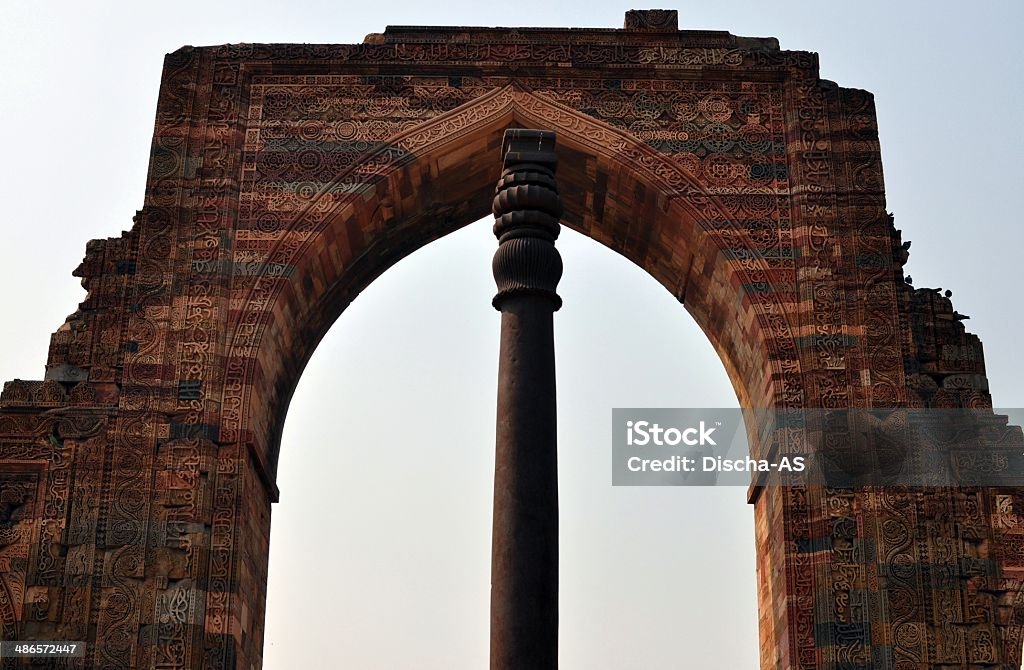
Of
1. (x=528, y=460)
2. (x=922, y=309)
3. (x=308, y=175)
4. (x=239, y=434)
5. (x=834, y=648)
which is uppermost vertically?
(x=308, y=175)

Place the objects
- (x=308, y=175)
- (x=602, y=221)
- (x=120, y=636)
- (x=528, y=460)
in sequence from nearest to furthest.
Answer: (x=528, y=460) < (x=120, y=636) < (x=308, y=175) < (x=602, y=221)

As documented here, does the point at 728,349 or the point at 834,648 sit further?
the point at 728,349

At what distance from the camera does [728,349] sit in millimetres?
13852

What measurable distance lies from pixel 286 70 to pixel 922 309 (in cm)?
638

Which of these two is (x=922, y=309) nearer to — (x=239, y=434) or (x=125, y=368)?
(x=239, y=434)

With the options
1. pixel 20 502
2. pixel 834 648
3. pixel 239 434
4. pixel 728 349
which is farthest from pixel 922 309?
pixel 20 502

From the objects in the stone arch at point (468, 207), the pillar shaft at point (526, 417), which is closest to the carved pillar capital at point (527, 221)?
the pillar shaft at point (526, 417)

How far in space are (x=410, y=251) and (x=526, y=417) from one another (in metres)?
5.64

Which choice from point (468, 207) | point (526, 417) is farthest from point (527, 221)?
point (468, 207)

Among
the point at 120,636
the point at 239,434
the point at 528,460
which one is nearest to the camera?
the point at 528,460

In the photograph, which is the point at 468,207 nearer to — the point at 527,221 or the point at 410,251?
the point at 410,251

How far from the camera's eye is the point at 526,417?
9258 millimetres

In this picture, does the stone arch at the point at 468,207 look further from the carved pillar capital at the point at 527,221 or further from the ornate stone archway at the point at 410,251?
the carved pillar capital at the point at 527,221

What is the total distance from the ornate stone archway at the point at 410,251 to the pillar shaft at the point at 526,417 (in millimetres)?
3091
